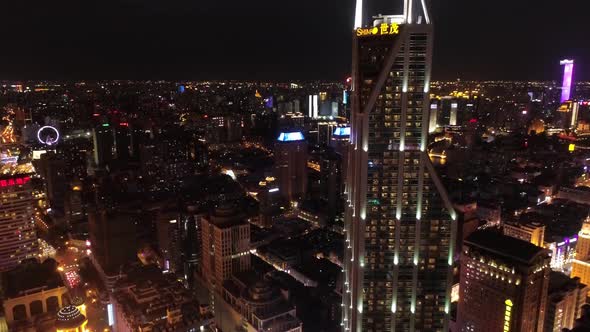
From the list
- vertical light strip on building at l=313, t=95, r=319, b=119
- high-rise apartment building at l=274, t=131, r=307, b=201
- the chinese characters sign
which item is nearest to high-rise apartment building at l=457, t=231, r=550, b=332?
the chinese characters sign

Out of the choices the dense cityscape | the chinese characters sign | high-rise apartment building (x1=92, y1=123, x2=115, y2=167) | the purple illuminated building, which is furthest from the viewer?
the purple illuminated building

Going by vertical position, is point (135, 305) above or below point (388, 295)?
below

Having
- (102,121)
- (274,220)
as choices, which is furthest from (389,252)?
(102,121)

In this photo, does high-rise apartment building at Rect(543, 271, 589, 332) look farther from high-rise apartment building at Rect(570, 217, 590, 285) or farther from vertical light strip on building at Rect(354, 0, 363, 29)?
vertical light strip on building at Rect(354, 0, 363, 29)

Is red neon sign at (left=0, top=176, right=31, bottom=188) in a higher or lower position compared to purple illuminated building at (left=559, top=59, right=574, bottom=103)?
lower

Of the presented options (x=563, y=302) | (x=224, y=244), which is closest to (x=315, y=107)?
(x=224, y=244)

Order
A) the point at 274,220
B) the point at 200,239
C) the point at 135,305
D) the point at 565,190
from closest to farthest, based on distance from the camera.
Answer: the point at 135,305, the point at 200,239, the point at 274,220, the point at 565,190

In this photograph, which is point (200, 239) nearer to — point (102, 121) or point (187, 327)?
point (187, 327)
